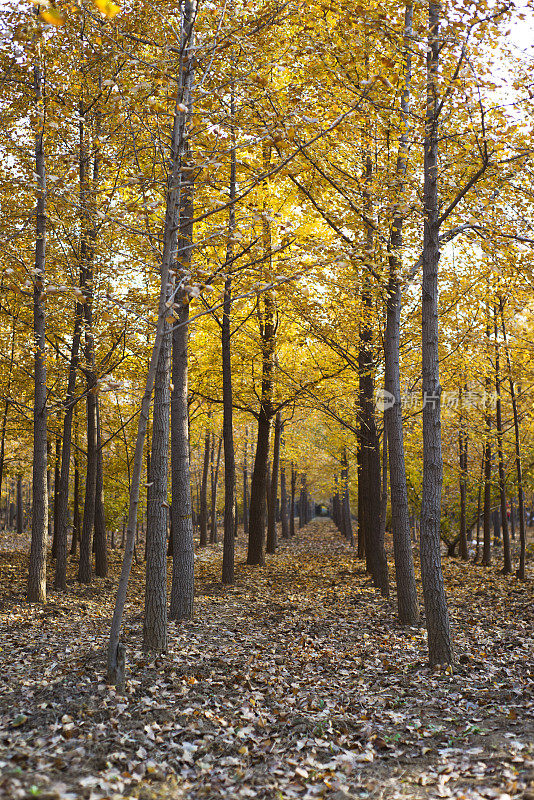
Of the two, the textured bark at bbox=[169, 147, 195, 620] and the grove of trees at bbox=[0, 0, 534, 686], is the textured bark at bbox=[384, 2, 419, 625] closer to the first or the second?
the grove of trees at bbox=[0, 0, 534, 686]

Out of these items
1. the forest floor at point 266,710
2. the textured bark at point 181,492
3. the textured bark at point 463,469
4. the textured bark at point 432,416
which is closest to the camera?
the forest floor at point 266,710

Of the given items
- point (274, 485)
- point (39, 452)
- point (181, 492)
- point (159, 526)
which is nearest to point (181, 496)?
point (181, 492)

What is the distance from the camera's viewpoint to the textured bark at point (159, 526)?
6699 millimetres

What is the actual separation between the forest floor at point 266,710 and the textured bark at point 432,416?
560 millimetres

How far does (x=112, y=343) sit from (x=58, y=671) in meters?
7.63

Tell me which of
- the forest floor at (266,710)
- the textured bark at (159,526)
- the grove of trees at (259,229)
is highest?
the grove of trees at (259,229)

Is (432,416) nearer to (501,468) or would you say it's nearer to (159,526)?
(159,526)

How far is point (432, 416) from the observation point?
690 cm

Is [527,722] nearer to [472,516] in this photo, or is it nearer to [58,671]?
[58,671]

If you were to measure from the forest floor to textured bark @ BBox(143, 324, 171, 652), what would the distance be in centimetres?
34

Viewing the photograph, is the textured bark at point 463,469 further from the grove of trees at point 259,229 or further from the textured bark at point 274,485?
A: the textured bark at point 274,485

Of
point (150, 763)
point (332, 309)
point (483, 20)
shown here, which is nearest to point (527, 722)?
point (150, 763)

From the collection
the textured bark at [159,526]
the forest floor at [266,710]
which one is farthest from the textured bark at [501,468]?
the textured bark at [159,526]

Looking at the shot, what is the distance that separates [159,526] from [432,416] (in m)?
3.66
